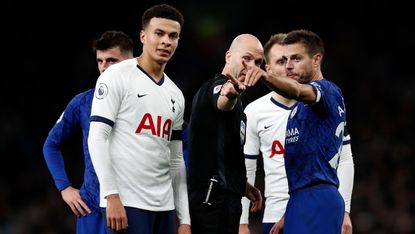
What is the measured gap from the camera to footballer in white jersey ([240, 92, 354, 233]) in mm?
6422

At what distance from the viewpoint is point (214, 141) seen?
5.50 metres

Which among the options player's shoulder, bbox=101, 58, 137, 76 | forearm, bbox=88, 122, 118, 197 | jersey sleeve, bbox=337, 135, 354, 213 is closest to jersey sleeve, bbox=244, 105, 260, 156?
jersey sleeve, bbox=337, 135, 354, 213

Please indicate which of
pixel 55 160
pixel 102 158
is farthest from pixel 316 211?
pixel 55 160

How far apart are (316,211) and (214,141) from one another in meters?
0.78

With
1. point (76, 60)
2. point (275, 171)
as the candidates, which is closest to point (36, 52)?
point (76, 60)

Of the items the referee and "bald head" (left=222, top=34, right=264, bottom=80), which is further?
"bald head" (left=222, top=34, right=264, bottom=80)

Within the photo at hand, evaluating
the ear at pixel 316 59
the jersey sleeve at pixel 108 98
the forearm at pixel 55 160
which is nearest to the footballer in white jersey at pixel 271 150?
the ear at pixel 316 59

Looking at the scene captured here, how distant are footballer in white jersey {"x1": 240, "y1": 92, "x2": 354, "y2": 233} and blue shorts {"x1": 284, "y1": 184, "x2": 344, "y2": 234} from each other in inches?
34.4

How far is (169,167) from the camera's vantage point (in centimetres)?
552

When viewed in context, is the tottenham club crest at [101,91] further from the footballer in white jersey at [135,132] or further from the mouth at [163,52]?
the mouth at [163,52]

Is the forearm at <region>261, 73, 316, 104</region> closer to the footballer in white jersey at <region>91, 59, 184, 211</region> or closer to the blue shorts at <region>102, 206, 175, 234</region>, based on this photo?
the footballer in white jersey at <region>91, 59, 184, 211</region>

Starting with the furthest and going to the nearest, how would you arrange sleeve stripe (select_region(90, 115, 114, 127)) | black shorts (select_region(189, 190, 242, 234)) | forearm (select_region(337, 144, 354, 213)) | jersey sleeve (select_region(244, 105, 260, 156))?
jersey sleeve (select_region(244, 105, 260, 156)) → forearm (select_region(337, 144, 354, 213)) → black shorts (select_region(189, 190, 242, 234)) → sleeve stripe (select_region(90, 115, 114, 127))

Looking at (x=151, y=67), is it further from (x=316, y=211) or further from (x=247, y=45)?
(x=316, y=211)

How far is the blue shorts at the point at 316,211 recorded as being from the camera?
5.35 metres
